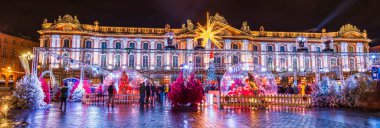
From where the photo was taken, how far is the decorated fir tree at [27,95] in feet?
49.9

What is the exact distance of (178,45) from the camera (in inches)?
1988

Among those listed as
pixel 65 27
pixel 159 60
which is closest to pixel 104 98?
pixel 159 60

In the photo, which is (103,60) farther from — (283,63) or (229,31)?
(283,63)

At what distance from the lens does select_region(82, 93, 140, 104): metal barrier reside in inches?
794

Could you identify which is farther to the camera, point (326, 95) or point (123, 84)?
point (123, 84)

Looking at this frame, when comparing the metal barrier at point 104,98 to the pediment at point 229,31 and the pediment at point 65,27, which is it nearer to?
the pediment at point 65,27

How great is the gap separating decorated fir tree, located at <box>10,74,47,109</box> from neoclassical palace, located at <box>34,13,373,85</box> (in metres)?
29.8

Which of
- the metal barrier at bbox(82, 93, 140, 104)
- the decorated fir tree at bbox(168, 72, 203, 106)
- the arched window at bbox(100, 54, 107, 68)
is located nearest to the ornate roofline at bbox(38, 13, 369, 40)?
the arched window at bbox(100, 54, 107, 68)

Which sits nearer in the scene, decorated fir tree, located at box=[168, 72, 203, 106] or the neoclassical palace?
decorated fir tree, located at box=[168, 72, 203, 106]

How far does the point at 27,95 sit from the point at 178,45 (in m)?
36.1

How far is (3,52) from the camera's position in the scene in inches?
1992

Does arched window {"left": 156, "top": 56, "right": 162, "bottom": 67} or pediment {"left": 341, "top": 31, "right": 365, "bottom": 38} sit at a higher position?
pediment {"left": 341, "top": 31, "right": 365, "bottom": 38}

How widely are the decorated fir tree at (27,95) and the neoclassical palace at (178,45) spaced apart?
29.8m

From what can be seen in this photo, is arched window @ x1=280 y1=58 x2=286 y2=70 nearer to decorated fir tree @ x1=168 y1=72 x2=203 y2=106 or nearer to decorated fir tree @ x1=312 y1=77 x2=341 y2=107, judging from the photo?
decorated fir tree @ x1=312 y1=77 x2=341 y2=107
